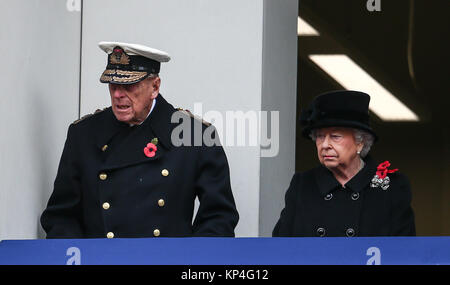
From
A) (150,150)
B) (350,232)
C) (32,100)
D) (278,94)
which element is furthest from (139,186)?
(278,94)

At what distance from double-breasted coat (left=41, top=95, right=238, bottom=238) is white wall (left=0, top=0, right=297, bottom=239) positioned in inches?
15.0

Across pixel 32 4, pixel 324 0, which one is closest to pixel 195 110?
pixel 32 4

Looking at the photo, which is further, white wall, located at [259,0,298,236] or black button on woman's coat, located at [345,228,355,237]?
white wall, located at [259,0,298,236]

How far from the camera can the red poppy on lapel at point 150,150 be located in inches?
327

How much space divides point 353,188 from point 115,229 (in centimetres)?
116

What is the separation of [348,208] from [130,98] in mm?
1174

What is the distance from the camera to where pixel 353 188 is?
8133 millimetres

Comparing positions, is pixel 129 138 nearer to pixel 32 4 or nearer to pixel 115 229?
pixel 115 229

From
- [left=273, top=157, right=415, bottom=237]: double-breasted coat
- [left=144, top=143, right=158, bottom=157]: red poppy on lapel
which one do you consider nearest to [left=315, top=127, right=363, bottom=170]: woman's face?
[left=273, top=157, right=415, bottom=237]: double-breasted coat

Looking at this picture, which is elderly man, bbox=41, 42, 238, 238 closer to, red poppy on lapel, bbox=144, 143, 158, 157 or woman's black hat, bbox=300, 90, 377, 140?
red poppy on lapel, bbox=144, 143, 158, 157

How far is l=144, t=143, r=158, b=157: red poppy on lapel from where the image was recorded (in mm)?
8297

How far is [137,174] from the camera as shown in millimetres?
8266
